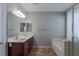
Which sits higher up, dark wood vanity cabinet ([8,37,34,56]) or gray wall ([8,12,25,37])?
gray wall ([8,12,25,37])

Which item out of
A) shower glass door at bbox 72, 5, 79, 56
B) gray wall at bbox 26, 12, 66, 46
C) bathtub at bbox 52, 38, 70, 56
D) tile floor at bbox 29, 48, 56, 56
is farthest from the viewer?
gray wall at bbox 26, 12, 66, 46

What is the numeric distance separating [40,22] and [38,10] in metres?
0.32

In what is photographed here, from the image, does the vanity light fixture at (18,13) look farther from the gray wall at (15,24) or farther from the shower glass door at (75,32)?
the shower glass door at (75,32)

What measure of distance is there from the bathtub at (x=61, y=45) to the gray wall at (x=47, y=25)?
12cm

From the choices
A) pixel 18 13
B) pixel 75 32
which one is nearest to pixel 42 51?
pixel 75 32

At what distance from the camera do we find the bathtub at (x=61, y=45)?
290 cm

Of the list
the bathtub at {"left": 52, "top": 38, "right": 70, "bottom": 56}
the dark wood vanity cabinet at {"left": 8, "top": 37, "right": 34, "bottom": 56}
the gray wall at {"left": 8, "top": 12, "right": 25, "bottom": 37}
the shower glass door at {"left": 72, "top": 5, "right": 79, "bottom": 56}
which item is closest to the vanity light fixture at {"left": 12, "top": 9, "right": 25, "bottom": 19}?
the gray wall at {"left": 8, "top": 12, "right": 25, "bottom": 37}

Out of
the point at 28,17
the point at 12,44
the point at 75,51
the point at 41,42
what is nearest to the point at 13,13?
the point at 28,17

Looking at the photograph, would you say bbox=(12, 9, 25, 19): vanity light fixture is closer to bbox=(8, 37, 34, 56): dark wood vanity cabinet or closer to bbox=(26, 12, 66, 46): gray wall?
bbox=(26, 12, 66, 46): gray wall

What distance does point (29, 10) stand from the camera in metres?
3.14

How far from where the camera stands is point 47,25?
126 inches

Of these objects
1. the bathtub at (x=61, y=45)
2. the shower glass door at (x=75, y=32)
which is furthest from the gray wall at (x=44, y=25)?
the shower glass door at (x=75, y=32)

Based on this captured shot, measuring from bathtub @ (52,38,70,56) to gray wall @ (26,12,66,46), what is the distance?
0.12 meters

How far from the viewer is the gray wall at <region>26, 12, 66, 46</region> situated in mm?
3172
